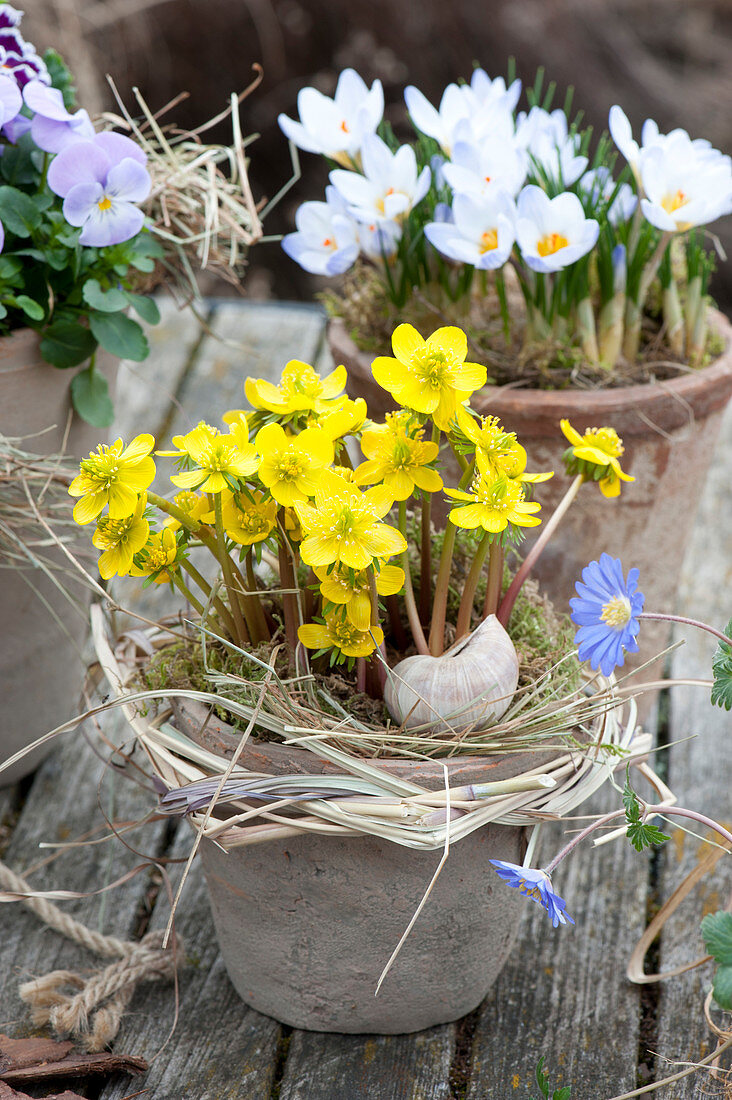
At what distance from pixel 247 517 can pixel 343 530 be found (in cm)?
10

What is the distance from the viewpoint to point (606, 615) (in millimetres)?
684

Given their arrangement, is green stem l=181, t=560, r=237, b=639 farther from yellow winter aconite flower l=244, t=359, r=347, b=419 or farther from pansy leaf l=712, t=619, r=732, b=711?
pansy leaf l=712, t=619, r=732, b=711

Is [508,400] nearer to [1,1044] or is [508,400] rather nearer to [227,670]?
[227,670]

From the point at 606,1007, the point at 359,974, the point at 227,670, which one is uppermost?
the point at 227,670

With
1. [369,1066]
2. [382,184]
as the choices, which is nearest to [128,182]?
[382,184]

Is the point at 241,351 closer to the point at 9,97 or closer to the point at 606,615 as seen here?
the point at 9,97

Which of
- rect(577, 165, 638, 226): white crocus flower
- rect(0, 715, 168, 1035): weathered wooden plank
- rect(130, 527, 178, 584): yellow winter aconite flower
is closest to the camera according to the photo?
rect(130, 527, 178, 584): yellow winter aconite flower

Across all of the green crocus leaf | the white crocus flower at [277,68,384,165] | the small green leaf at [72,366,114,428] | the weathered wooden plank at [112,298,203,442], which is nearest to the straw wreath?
the small green leaf at [72,366,114,428]

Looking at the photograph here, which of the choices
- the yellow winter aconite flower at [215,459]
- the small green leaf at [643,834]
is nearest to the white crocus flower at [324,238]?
the yellow winter aconite flower at [215,459]

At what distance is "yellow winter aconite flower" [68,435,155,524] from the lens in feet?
2.17

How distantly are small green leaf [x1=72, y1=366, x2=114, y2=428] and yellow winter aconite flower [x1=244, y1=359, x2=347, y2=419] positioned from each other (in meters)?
0.34

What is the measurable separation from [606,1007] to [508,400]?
21.6 inches

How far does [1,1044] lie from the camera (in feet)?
2.66

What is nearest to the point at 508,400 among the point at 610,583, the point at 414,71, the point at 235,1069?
the point at 610,583
